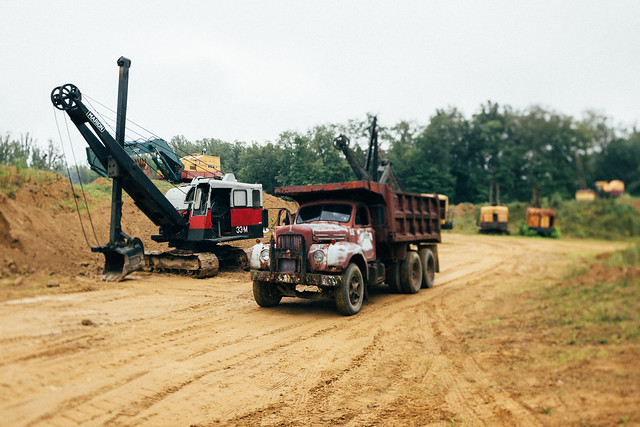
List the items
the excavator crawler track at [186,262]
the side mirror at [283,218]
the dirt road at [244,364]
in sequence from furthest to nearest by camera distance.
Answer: the excavator crawler track at [186,262] < the side mirror at [283,218] < the dirt road at [244,364]

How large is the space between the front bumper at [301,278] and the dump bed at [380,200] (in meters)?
2.21

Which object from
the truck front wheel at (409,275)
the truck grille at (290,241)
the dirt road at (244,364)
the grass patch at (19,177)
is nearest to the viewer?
the dirt road at (244,364)

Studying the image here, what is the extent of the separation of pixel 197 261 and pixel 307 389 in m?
8.88

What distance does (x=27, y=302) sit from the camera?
25.6 feet

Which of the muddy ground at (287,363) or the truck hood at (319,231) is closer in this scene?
the muddy ground at (287,363)

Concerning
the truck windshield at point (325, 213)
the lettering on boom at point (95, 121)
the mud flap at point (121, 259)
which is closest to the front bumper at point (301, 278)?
the truck windshield at point (325, 213)

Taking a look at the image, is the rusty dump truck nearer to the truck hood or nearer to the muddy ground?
the truck hood

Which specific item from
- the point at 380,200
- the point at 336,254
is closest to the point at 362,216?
the point at 380,200

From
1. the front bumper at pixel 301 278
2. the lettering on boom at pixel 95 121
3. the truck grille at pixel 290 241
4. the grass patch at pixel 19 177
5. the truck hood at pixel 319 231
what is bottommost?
the front bumper at pixel 301 278

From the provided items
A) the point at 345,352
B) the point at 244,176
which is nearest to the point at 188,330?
the point at 345,352

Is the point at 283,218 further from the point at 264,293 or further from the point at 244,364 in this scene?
the point at 244,364

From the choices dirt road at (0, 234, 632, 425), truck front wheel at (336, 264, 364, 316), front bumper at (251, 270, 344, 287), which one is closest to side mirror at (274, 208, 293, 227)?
front bumper at (251, 270, 344, 287)

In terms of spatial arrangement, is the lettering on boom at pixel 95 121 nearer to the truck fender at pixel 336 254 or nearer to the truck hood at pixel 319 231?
the truck hood at pixel 319 231

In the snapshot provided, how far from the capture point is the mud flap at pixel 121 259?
11.7 m
